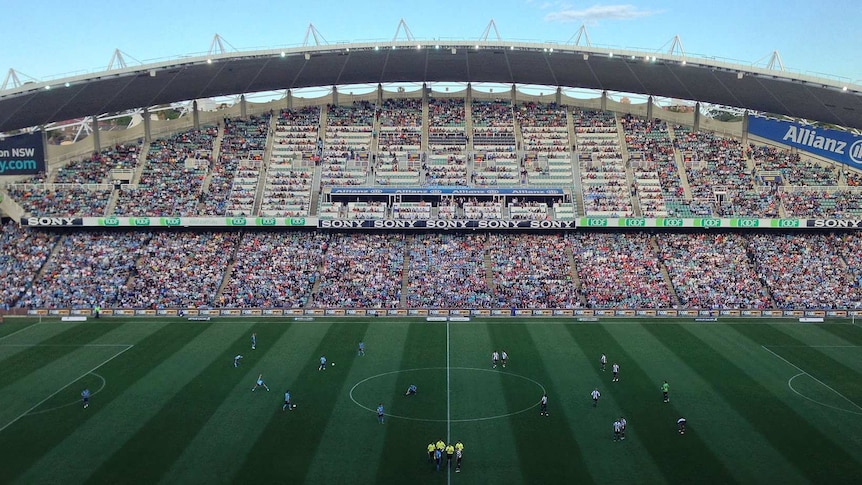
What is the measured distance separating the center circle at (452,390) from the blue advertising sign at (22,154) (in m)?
38.4

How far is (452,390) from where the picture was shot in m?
34.4

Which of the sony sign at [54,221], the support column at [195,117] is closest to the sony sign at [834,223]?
the support column at [195,117]

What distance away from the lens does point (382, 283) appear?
55.2m

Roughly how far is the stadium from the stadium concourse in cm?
29

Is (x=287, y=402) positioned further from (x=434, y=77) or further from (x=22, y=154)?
(x=434, y=77)

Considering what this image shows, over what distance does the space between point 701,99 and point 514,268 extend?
2354cm

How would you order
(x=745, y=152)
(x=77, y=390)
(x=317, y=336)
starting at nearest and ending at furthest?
(x=77, y=390) < (x=317, y=336) < (x=745, y=152)

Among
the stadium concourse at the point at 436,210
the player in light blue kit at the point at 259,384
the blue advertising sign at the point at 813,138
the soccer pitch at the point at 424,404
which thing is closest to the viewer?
the soccer pitch at the point at 424,404

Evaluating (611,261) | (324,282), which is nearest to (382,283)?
(324,282)

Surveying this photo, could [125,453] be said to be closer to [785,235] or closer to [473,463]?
[473,463]

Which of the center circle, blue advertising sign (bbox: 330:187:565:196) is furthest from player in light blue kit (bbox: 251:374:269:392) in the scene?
blue advertising sign (bbox: 330:187:565:196)

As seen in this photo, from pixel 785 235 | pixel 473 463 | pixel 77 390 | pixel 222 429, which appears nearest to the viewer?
pixel 473 463

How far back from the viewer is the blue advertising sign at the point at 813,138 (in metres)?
60.6

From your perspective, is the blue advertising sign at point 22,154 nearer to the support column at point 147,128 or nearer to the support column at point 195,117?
the support column at point 147,128
